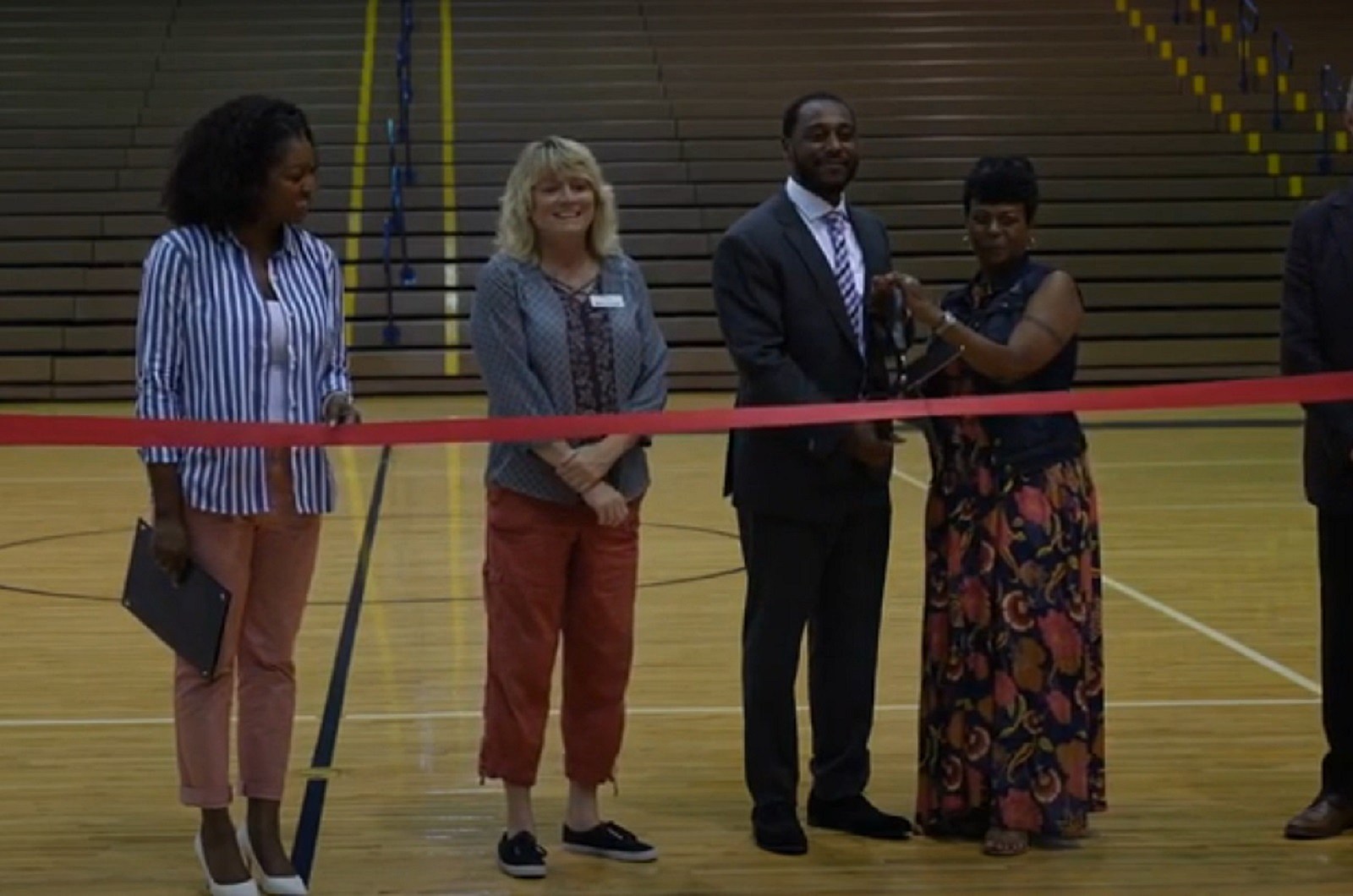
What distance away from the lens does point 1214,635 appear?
658 centimetres

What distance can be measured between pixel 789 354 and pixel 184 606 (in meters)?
1.27

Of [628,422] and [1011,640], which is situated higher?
[628,422]

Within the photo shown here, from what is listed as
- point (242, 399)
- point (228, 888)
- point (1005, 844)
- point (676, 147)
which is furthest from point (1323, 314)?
point (676, 147)

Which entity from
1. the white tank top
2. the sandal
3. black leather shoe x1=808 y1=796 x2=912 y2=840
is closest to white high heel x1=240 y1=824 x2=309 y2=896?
the white tank top

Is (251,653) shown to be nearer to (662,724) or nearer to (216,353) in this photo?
(216,353)

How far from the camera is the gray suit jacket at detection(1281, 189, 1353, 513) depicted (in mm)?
4227

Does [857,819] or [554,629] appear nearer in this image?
[554,629]

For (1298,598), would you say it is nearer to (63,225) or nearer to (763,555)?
(763,555)

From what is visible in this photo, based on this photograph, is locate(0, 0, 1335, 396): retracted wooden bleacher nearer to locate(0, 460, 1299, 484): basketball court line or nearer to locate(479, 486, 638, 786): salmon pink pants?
locate(0, 460, 1299, 484): basketball court line

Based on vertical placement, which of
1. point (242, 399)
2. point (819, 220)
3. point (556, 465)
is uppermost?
point (819, 220)

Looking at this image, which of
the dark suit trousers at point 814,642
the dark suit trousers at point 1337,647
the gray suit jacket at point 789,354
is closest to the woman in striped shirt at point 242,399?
the gray suit jacket at point 789,354

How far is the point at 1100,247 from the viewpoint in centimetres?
1630

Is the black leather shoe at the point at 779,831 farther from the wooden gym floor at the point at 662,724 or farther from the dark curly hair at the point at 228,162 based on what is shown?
the dark curly hair at the point at 228,162

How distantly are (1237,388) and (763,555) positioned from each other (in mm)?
998
